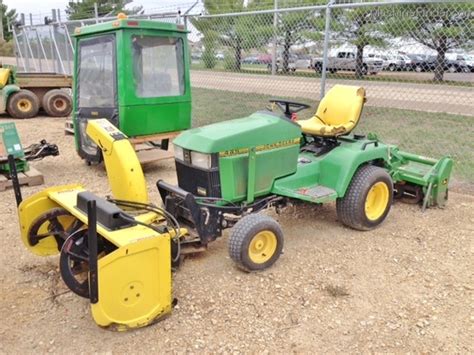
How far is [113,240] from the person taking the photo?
2.50m

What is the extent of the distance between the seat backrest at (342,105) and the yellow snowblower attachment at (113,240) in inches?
81.0

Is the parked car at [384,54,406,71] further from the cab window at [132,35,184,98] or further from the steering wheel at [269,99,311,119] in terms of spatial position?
the steering wheel at [269,99,311,119]

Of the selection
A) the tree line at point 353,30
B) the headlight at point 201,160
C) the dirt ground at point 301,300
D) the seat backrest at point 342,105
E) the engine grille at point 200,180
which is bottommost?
the dirt ground at point 301,300

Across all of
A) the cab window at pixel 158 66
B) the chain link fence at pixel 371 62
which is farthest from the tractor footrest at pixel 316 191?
the chain link fence at pixel 371 62

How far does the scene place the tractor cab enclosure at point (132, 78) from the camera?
5.35 m

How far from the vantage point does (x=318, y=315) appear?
9.37 ft

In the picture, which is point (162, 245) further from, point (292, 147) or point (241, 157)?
point (292, 147)

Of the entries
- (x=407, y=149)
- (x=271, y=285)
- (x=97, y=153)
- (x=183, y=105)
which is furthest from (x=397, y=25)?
(x=271, y=285)

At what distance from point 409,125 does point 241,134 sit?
5978 millimetres

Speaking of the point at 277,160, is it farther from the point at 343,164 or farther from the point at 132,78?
the point at 132,78

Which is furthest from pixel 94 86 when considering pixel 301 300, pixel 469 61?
pixel 469 61

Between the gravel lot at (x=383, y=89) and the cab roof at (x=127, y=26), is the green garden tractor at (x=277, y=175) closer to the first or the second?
the cab roof at (x=127, y=26)

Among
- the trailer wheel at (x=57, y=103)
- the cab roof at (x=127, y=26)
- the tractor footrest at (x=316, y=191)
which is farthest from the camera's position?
the trailer wheel at (x=57, y=103)

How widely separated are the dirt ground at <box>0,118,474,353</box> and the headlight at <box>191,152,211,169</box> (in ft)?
2.46
